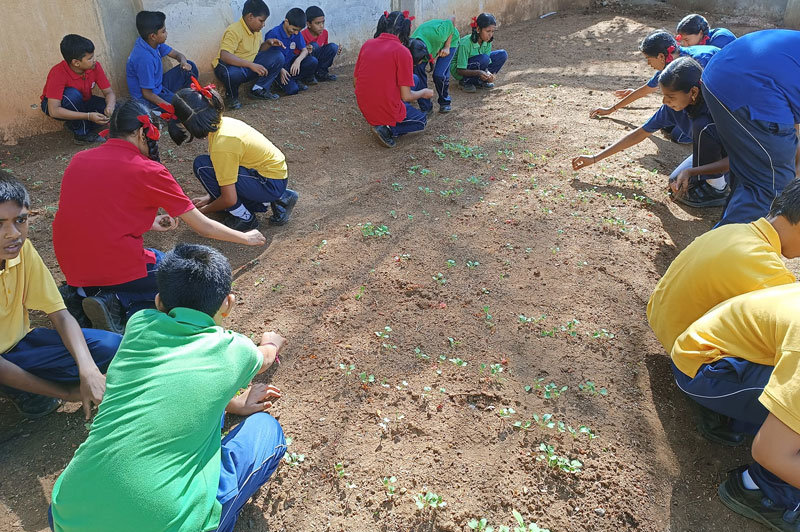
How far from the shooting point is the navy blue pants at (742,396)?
2.00 metres

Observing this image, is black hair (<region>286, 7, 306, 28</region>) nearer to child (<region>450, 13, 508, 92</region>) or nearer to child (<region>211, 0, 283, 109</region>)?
child (<region>211, 0, 283, 109</region>)

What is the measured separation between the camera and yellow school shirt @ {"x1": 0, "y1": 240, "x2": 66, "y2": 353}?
90.5 inches

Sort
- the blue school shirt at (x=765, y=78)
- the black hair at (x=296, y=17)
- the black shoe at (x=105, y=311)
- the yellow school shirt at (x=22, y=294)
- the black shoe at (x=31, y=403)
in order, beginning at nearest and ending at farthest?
1. the yellow school shirt at (x=22, y=294)
2. the black shoe at (x=31, y=403)
3. the black shoe at (x=105, y=311)
4. the blue school shirt at (x=765, y=78)
5. the black hair at (x=296, y=17)

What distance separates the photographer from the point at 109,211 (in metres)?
2.66

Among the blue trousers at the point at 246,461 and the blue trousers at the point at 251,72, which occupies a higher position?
the blue trousers at the point at 251,72

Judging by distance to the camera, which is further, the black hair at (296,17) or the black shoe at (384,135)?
the black hair at (296,17)

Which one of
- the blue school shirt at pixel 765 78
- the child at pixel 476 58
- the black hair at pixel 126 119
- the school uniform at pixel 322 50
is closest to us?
the black hair at pixel 126 119

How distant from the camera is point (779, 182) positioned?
339 cm

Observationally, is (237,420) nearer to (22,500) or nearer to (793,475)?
(22,500)

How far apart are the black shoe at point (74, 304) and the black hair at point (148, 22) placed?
296 centimetres

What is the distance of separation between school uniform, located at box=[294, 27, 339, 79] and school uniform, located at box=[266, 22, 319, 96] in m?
0.10

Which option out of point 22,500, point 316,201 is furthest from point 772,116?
point 22,500

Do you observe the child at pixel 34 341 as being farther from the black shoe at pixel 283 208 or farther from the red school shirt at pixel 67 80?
the red school shirt at pixel 67 80

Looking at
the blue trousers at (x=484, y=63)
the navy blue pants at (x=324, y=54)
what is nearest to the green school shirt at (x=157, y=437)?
the navy blue pants at (x=324, y=54)
